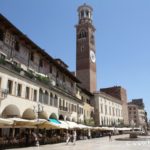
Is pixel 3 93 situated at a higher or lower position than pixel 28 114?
higher

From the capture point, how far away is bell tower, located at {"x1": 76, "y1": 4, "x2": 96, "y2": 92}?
221 feet

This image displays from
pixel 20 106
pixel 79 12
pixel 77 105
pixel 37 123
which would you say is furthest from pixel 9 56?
pixel 79 12

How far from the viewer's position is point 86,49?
70062mm

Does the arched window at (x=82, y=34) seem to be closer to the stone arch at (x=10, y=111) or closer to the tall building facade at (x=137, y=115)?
the stone arch at (x=10, y=111)

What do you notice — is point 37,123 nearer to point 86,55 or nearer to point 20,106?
point 20,106

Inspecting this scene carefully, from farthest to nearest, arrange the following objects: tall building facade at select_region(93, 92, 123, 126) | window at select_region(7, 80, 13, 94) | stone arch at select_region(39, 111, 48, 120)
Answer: tall building facade at select_region(93, 92, 123, 126)
stone arch at select_region(39, 111, 48, 120)
window at select_region(7, 80, 13, 94)

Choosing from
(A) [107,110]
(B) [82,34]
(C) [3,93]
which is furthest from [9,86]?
(B) [82,34]

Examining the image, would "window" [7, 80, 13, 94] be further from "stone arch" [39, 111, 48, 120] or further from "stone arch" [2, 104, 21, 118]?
"stone arch" [39, 111, 48, 120]

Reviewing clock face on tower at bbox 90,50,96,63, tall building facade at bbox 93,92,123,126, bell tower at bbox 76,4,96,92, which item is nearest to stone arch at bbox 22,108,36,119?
tall building facade at bbox 93,92,123,126

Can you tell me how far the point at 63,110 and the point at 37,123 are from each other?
13.9 m

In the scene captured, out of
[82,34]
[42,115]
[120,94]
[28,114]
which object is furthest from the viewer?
[120,94]

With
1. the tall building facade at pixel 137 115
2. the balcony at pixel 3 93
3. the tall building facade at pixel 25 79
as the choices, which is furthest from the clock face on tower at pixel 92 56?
the tall building facade at pixel 137 115

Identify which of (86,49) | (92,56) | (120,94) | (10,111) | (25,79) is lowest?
(10,111)

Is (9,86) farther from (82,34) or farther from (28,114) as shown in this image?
(82,34)
